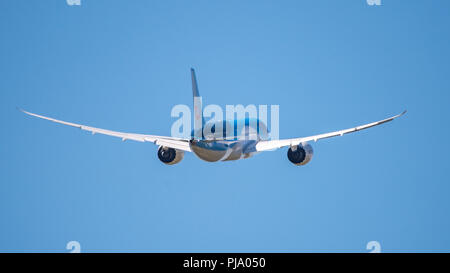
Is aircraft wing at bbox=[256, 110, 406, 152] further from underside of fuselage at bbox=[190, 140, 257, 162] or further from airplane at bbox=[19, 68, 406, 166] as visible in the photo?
underside of fuselage at bbox=[190, 140, 257, 162]

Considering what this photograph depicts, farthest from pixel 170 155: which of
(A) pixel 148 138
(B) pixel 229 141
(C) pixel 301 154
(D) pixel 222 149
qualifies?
(C) pixel 301 154

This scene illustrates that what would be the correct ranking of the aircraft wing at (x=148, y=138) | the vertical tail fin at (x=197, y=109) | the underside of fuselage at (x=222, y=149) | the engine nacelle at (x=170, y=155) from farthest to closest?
the engine nacelle at (x=170, y=155) < the aircraft wing at (x=148, y=138) < the vertical tail fin at (x=197, y=109) < the underside of fuselage at (x=222, y=149)

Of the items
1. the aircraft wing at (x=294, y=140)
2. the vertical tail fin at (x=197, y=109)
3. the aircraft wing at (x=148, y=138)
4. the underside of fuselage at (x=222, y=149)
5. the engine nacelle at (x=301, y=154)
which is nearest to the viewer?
the underside of fuselage at (x=222, y=149)

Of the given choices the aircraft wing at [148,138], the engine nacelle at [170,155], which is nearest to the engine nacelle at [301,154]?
the aircraft wing at [148,138]

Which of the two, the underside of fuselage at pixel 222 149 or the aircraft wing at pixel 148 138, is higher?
the aircraft wing at pixel 148 138

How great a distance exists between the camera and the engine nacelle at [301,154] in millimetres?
57719

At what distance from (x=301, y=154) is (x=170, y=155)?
10272 mm

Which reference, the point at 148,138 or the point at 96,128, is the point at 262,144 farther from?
the point at 96,128

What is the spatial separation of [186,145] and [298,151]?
8566 millimetres

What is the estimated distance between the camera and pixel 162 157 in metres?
60.1

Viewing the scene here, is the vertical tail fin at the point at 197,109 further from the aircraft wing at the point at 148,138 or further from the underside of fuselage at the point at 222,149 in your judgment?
the aircraft wing at the point at 148,138

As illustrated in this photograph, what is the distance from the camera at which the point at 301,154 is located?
5775 cm

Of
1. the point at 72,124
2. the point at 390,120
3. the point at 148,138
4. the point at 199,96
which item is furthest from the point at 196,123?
the point at 390,120

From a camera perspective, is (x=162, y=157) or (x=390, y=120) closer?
(x=390, y=120)
